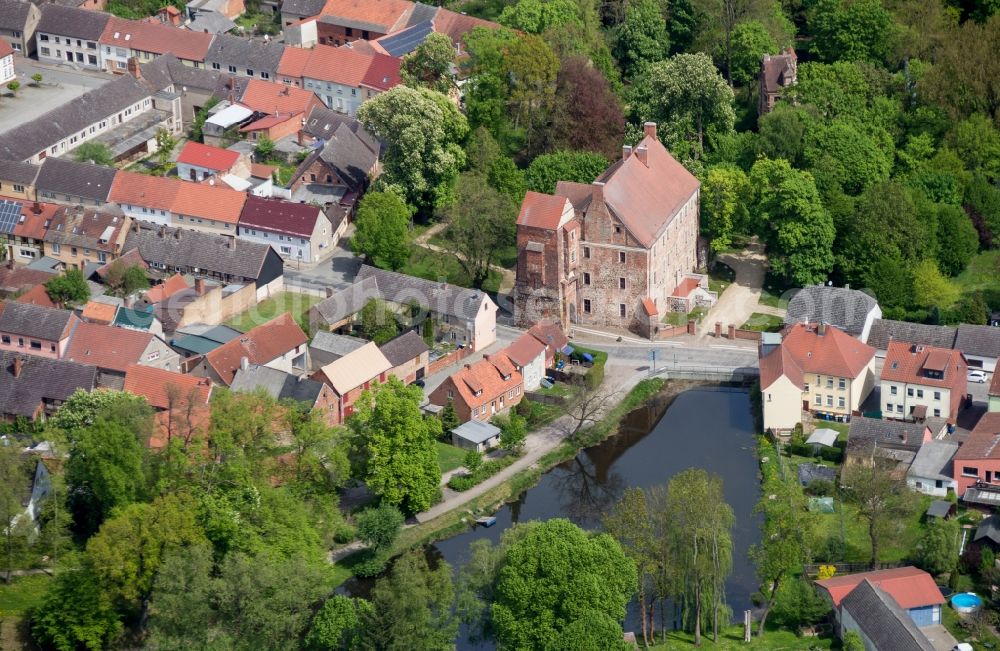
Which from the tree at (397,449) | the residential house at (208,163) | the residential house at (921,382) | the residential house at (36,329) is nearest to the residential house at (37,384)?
the residential house at (36,329)

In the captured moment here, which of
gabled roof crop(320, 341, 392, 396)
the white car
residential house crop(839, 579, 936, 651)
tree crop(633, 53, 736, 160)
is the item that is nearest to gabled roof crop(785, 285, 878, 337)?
the white car

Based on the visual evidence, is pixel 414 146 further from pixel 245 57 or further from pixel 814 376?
pixel 814 376

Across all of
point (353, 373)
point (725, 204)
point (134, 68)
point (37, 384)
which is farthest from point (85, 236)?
point (725, 204)

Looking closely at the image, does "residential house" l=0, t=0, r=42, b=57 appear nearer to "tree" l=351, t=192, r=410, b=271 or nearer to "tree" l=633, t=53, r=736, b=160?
"tree" l=351, t=192, r=410, b=271

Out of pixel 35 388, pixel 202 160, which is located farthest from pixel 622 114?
pixel 35 388

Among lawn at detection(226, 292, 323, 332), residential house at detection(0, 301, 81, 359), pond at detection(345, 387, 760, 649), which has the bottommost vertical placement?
pond at detection(345, 387, 760, 649)

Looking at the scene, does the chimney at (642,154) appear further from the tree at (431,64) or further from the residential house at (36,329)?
the residential house at (36,329)
